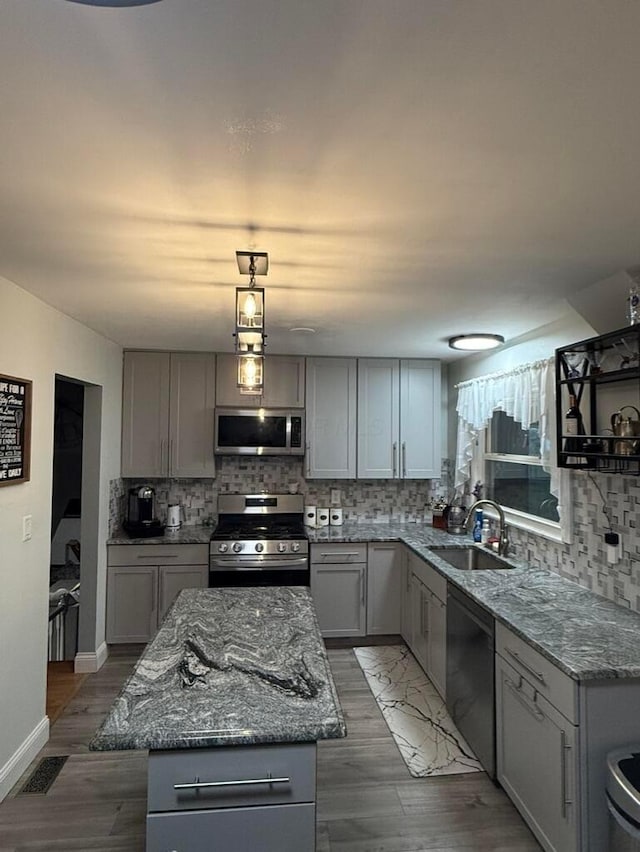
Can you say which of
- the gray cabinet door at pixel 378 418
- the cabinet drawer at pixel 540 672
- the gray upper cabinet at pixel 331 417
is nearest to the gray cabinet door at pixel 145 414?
the gray upper cabinet at pixel 331 417

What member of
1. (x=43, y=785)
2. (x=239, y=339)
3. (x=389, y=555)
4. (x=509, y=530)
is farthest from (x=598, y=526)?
(x=43, y=785)

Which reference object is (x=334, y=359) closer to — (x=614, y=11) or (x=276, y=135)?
(x=276, y=135)

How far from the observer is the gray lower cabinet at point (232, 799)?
130 centimetres

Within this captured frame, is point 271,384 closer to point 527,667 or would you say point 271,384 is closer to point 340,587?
point 340,587

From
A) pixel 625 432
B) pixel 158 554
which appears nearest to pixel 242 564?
pixel 158 554

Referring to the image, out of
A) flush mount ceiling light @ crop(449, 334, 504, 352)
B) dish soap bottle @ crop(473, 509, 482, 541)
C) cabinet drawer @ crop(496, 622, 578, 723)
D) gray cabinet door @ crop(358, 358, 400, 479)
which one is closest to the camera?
cabinet drawer @ crop(496, 622, 578, 723)

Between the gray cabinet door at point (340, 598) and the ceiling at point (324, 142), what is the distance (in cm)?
248

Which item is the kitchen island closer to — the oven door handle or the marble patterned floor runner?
the marble patterned floor runner

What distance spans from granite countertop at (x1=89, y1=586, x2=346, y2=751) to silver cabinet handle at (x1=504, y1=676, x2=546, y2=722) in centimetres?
90

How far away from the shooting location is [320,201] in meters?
1.47

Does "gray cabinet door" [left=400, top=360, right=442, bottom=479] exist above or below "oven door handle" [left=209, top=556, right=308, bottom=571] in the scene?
above

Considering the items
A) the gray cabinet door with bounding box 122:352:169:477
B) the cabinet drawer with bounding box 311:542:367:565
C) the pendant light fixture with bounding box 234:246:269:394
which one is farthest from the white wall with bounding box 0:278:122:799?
the cabinet drawer with bounding box 311:542:367:565

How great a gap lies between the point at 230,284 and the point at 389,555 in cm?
259

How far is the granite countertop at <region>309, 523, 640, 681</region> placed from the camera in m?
1.74
